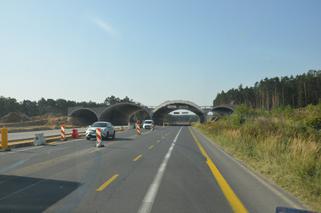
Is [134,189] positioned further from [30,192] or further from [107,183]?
[30,192]

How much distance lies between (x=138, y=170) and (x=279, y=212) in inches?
361

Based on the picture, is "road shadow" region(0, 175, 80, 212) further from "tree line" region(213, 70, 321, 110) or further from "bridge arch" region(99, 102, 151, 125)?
"tree line" region(213, 70, 321, 110)

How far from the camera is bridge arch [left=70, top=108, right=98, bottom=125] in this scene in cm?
12294

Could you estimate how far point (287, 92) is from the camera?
145m

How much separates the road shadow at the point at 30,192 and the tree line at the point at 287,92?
11761 cm

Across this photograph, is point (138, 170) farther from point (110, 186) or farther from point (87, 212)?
point (87, 212)

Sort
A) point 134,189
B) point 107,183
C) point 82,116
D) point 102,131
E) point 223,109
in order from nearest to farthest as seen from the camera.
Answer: point 134,189, point 107,183, point 102,131, point 82,116, point 223,109

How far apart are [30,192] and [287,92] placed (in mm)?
143907

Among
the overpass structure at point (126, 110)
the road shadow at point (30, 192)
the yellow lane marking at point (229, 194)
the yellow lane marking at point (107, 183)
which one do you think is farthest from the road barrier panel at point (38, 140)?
the overpass structure at point (126, 110)

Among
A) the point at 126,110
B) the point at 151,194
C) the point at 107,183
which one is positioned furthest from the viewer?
the point at 126,110

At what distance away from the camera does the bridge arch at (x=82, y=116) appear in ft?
403

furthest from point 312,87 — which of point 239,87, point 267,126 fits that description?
point 267,126

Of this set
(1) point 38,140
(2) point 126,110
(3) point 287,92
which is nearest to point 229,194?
(1) point 38,140

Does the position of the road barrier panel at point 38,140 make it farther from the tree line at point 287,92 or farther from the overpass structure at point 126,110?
the tree line at point 287,92
